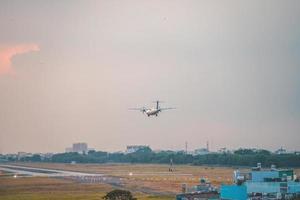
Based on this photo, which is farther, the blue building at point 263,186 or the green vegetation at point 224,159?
the green vegetation at point 224,159

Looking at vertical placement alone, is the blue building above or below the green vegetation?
below

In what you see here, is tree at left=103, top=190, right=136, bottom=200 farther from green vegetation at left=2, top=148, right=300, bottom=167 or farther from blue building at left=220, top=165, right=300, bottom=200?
green vegetation at left=2, top=148, right=300, bottom=167

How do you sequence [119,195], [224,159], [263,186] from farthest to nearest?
1. [224,159]
2. [263,186]
3. [119,195]

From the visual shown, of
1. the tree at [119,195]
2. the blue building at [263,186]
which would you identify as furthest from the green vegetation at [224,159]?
the tree at [119,195]

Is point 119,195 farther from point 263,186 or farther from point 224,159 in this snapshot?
point 224,159

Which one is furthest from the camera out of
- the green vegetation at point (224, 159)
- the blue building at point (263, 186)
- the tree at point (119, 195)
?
the green vegetation at point (224, 159)

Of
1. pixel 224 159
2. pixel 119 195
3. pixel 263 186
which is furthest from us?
pixel 224 159

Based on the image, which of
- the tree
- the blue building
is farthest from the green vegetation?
the tree

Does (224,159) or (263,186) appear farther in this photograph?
(224,159)

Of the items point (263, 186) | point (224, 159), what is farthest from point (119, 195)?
point (224, 159)

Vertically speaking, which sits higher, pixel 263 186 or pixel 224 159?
pixel 224 159

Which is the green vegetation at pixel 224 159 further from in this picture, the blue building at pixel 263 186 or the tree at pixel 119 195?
the tree at pixel 119 195
